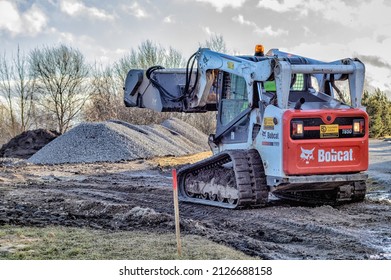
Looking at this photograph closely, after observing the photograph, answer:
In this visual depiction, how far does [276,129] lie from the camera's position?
31.3ft

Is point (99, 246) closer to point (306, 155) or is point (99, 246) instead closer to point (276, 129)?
point (276, 129)

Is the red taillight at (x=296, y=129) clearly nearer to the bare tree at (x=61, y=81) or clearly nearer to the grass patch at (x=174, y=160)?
the grass patch at (x=174, y=160)

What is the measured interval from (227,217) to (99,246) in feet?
8.26

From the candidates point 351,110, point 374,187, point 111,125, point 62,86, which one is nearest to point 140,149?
point 111,125

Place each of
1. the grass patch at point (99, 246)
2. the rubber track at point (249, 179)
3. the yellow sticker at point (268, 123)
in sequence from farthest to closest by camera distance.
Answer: the rubber track at point (249, 179) → the yellow sticker at point (268, 123) → the grass patch at point (99, 246)

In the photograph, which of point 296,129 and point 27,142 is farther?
point 27,142

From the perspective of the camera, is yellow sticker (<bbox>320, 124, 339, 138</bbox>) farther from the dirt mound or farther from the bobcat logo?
the dirt mound

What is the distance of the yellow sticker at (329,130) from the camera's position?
956 centimetres

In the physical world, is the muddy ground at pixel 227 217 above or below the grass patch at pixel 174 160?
below

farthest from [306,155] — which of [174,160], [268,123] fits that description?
[174,160]

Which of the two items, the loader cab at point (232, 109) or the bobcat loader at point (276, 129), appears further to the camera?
the loader cab at point (232, 109)

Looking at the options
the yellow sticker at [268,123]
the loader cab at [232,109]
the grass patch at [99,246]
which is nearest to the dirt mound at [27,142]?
the loader cab at [232,109]

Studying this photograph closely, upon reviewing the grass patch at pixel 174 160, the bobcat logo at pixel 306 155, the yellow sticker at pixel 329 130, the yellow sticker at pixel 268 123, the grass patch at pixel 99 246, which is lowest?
the grass patch at pixel 99 246

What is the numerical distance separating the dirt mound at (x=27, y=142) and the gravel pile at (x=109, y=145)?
3.28m
